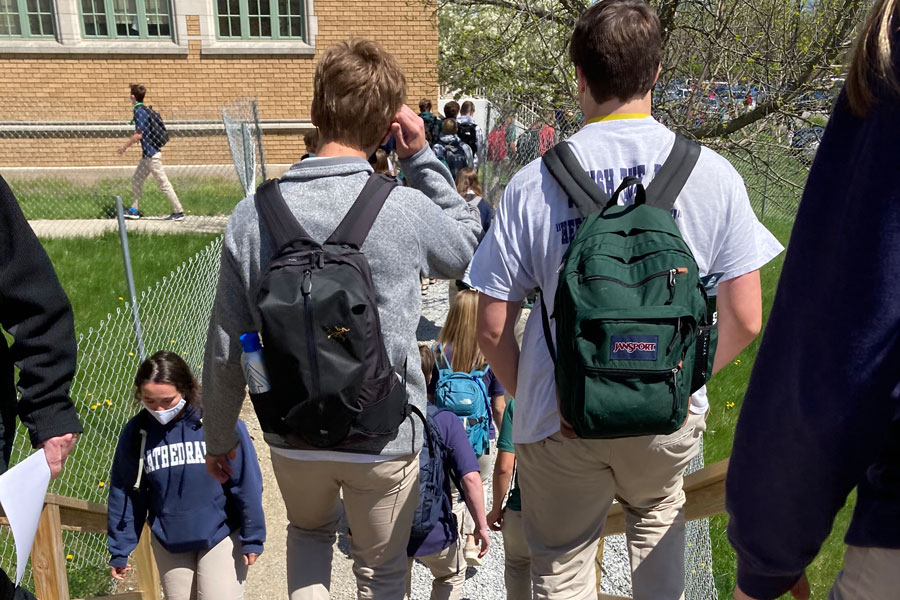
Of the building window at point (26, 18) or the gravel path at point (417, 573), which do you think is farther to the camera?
the building window at point (26, 18)

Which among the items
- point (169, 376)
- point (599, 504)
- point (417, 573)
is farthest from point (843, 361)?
point (417, 573)

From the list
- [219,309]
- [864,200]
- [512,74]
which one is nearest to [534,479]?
[219,309]

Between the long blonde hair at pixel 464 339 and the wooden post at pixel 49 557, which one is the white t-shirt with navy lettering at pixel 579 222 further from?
the wooden post at pixel 49 557

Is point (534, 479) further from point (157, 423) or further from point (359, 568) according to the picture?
point (157, 423)

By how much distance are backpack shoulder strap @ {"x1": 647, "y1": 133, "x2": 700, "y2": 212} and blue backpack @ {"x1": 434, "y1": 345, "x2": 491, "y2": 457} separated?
5.86ft

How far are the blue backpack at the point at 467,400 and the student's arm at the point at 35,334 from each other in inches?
69.0

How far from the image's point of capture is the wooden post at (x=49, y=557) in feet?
9.91

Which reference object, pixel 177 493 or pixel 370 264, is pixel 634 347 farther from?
pixel 177 493

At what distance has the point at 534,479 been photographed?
2283mm

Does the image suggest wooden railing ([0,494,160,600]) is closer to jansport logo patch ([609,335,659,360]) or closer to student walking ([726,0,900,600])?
jansport logo patch ([609,335,659,360])

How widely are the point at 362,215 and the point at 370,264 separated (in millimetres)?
136

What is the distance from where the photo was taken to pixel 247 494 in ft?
11.0

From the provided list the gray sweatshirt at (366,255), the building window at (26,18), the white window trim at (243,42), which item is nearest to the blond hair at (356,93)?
the gray sweatshirt at (366,255)

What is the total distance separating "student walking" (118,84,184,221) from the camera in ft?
40.5
